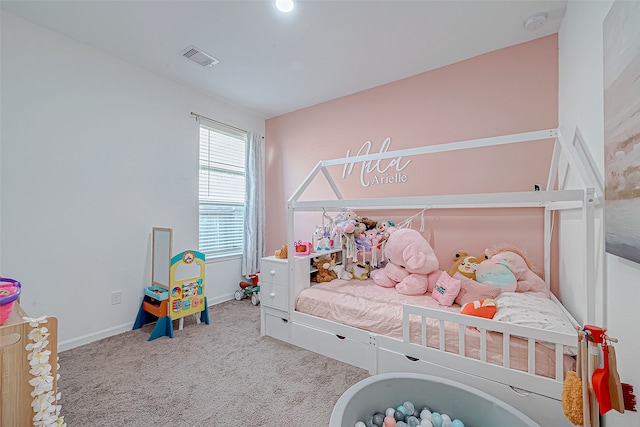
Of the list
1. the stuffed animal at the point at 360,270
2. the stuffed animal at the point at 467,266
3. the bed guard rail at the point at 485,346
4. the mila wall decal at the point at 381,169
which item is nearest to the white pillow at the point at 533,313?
the bed guard rail at the point at 485,346

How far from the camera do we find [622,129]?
2.94 ft

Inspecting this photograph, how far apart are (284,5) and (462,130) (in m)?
1.78

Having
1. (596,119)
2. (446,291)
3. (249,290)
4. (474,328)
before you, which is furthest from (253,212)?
(596,119)

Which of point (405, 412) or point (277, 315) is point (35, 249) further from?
point (405, 412)

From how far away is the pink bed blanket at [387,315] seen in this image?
1.35 metres

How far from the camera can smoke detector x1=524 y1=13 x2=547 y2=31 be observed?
185 cm

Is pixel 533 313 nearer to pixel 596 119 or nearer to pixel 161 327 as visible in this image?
pixel 596 119

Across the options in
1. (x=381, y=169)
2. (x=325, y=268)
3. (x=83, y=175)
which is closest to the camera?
(x=83, y=175)

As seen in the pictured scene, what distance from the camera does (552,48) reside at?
204cm

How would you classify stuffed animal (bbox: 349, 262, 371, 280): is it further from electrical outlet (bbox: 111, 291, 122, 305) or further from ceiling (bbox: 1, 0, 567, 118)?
electrical outlet (bbox: 111, 291, 122, 305)

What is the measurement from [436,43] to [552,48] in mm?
859

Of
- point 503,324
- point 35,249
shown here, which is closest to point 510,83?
point 503,324

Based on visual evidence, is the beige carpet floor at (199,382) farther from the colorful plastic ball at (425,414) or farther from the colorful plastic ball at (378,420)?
the colorful plastic ball at (425,414)

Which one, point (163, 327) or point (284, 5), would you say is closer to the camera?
point (284, 5)
